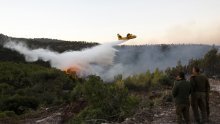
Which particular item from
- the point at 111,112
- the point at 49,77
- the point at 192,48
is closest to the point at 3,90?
the point at 49,77

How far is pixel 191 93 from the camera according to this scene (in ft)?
53.1

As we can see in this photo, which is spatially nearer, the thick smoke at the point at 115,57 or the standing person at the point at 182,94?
the standing person at the point at 182,94

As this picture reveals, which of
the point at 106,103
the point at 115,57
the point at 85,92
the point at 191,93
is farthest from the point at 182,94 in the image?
the point at 115,57

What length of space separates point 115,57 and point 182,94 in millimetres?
44311

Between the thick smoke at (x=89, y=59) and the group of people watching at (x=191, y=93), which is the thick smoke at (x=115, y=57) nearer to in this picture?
the thick smoke at (x=89, y=59)

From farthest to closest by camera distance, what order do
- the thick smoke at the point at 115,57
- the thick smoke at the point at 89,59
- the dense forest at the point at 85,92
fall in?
the thick smoke at the point at 115,57 < the thick smoke at the point at 89,59 < the dense forest at the point at 85,92

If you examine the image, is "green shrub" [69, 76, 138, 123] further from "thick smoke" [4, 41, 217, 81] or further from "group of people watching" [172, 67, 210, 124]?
"thick smoke" [4, 41, 217, 81]

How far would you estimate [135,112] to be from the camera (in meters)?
19.7

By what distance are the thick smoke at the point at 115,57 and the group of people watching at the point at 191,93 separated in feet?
89.9

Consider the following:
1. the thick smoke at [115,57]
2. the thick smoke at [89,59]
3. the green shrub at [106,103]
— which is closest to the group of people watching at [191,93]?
the green shrub at [106,103]

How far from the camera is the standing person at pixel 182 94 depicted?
15477 mm

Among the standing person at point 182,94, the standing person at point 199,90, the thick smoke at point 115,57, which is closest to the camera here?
the standing person at point 182,94

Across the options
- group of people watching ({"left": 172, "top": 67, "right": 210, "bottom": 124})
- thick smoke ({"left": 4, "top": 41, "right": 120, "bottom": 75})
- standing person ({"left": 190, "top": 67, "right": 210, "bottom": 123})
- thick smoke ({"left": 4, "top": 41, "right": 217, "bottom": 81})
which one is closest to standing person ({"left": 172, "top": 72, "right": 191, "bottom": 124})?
group of people watching ({"left": 172, "top": 67, "right": 210, "bottom": 124})

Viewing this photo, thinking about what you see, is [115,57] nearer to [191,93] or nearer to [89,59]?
[89,59]
